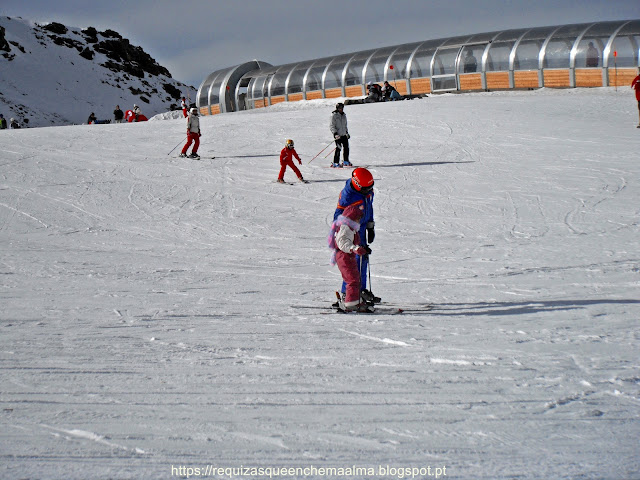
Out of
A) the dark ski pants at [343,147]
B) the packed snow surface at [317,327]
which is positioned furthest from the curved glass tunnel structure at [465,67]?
the dark ski pants at [343,147]

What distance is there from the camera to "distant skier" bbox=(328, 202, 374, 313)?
19.5 ft

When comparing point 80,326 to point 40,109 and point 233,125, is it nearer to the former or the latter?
point 233,125

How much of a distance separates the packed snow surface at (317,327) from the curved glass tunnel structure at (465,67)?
12439 mm

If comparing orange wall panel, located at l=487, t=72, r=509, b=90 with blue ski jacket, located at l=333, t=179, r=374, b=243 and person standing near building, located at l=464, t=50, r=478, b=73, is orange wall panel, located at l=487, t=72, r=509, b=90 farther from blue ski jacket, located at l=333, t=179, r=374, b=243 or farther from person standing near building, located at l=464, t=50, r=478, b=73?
blue ski jacket, located at l=333, t=179, r=374, b=243

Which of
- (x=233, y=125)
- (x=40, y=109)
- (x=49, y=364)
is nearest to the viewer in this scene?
(x=49, y=364)

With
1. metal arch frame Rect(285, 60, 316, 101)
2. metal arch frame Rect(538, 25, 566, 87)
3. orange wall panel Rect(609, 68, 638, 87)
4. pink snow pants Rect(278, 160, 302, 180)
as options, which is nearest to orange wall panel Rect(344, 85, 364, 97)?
metal arch frame Rect(285, 60, 316, 101)

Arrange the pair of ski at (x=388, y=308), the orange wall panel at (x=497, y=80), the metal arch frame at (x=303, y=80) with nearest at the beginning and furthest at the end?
the pair of ski at (x=388, y=308), the orange wall panel at (x=497, y=80), the metal arch frame at (x=303, y=80)

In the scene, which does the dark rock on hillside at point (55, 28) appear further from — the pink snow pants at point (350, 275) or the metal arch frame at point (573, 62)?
the pink snow pants at point (350, 275)

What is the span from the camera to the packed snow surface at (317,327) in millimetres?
3279

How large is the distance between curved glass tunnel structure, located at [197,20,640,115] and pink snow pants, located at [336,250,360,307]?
23117mm

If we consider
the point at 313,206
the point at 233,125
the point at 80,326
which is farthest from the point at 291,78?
the point at 80,326

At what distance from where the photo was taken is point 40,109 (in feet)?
197

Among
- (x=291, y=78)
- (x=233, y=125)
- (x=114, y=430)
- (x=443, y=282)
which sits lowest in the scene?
(x=114, y=430)

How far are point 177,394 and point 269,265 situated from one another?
4.79 metres
